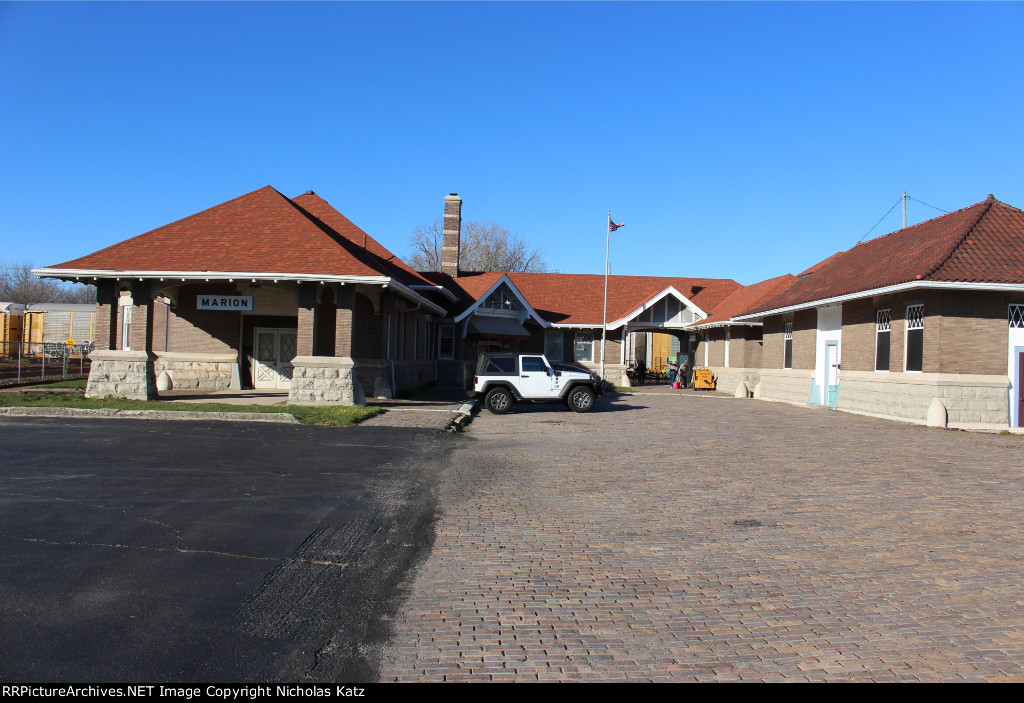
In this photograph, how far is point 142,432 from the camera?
530 inches

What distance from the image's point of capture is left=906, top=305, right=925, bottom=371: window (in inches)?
707

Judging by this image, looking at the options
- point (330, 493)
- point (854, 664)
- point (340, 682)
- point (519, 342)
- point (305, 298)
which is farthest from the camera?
point (519, 342)

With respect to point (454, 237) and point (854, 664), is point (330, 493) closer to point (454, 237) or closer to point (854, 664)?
point (854, 664)

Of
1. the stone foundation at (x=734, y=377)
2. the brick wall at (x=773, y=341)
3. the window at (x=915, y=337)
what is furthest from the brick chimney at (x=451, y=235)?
the window at (x=915, y=337)

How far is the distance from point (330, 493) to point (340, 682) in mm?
5033

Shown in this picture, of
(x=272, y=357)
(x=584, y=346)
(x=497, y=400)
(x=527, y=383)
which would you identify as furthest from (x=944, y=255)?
(x=584, y=346)

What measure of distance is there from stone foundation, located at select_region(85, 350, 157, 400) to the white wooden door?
205 inches

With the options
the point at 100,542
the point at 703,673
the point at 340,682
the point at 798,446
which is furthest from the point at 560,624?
the point at 798,446

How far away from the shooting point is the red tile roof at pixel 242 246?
18516mm

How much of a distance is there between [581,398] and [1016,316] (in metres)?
11.1

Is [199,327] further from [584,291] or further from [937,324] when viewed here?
[584,291]

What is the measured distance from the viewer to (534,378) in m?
20.8

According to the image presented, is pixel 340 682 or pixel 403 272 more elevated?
pixel 403 272

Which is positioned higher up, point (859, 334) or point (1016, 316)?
point (1016, 316)
